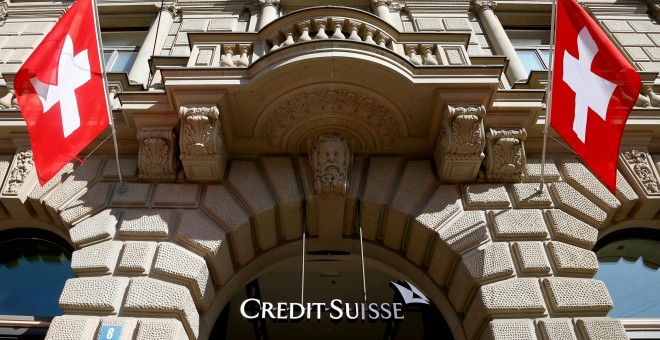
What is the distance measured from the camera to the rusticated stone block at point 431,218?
621 centimetres

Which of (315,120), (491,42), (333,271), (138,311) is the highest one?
(491,42)

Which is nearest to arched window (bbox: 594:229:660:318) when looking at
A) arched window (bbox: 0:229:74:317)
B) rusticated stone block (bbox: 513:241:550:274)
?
rusticated stone block (bbox: 513:241:550:274)

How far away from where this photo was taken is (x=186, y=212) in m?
6.25

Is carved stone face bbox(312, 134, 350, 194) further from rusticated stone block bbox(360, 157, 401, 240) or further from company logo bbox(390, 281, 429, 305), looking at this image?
company logo bbox(390, 281, 429, 305)

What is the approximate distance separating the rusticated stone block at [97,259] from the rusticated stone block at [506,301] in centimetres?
423

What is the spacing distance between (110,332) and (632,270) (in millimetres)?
6614

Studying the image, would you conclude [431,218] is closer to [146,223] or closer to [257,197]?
[257,197]

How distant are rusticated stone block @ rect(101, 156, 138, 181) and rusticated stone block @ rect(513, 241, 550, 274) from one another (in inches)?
199

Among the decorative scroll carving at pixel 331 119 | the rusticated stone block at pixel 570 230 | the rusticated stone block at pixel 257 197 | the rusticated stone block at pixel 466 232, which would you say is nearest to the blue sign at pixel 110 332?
the rusticated stone block at pixel 257 197

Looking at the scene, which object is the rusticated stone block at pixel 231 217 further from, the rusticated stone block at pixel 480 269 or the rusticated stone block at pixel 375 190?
the rusticated stone block at pixel 480 269

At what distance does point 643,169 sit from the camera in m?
6.75

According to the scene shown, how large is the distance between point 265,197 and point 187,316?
1848 mm

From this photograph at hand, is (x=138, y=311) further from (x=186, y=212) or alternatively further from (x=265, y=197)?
(x=265, y=197)

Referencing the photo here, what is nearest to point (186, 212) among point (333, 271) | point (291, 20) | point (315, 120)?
point (315, 120)
